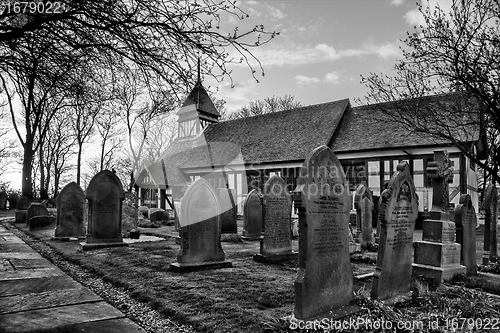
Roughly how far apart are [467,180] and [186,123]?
81.4 ft

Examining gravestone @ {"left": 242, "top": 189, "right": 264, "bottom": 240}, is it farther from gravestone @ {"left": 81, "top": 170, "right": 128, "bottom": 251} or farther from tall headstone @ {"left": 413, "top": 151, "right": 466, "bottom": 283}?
tall headstone @ {"left": 413, "top": 151, "right": 466, "bottom": 283}

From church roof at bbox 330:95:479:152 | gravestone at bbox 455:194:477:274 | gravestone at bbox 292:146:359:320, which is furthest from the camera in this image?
church roof at bbox 330:95:479:152

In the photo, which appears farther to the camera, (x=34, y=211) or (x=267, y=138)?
(x=267, y=138)

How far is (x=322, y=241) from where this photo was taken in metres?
4.80

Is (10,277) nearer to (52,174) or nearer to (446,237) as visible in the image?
(446,237)

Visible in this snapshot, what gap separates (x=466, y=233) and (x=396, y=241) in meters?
3.57

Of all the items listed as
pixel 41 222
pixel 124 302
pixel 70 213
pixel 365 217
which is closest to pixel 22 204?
pixel 41 222

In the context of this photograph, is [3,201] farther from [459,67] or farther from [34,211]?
[459,67]

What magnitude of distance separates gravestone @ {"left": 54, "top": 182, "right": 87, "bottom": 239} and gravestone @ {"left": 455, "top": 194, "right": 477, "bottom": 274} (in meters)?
11.1

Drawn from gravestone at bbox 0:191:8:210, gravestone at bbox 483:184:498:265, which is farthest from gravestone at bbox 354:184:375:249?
gravestone at bbox 0:191:8:210

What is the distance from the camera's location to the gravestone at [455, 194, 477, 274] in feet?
26.2

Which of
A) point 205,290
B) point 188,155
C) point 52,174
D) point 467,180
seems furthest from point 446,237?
point 52,174

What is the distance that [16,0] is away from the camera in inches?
191

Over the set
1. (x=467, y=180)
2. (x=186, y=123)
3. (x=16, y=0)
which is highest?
(x=186, y=123)
